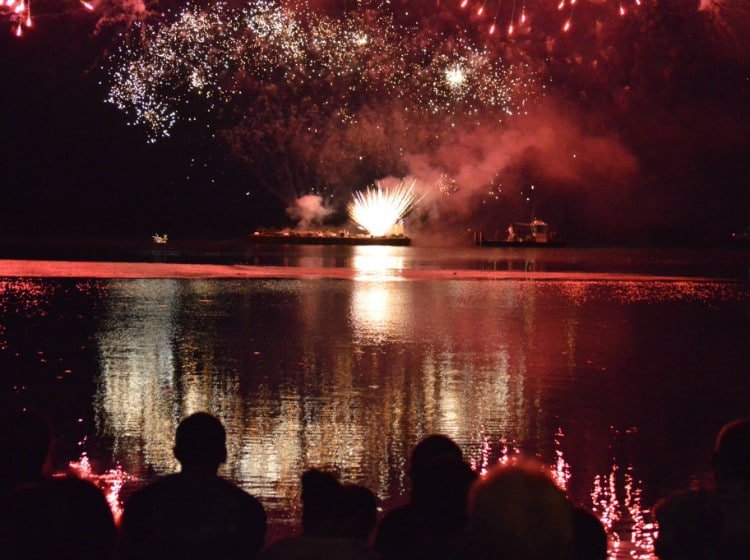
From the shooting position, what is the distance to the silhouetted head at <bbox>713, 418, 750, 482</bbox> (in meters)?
3.87

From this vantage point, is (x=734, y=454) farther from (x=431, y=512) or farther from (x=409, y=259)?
(x=409, y=259)

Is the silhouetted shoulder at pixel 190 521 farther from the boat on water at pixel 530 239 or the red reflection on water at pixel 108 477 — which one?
the boat on water at pixel 530 239

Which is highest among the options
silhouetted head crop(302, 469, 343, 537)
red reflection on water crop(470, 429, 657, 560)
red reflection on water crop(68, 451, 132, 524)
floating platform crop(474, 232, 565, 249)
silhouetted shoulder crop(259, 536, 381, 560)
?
floating platform crop(474, 232, 565, 249)

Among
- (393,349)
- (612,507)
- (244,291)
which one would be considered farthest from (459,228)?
(612,507)

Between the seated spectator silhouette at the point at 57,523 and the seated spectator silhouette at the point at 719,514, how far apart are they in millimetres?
1987

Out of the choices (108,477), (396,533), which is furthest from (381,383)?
(396,533)

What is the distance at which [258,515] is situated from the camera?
4.13m

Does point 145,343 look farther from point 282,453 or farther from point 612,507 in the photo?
point 612,507

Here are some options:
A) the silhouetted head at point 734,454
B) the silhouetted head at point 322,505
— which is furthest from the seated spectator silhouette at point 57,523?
the silhouetted head at point 734,454

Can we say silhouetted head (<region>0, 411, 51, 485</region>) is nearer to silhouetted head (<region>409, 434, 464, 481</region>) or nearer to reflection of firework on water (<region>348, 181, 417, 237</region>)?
silhouetted head (<region>409, 434, 464, 481</region>)

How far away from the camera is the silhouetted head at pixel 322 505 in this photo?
3.66 m

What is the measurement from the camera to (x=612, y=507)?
23.9ft

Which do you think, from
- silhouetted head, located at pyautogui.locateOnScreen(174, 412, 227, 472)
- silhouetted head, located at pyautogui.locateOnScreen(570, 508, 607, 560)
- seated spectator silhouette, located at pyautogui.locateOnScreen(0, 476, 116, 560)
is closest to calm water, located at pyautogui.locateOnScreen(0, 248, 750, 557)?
silhouetted head, located at pyautogui.locateOnScreen(570, 508, 607, 560)

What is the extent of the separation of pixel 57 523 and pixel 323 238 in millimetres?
92079
